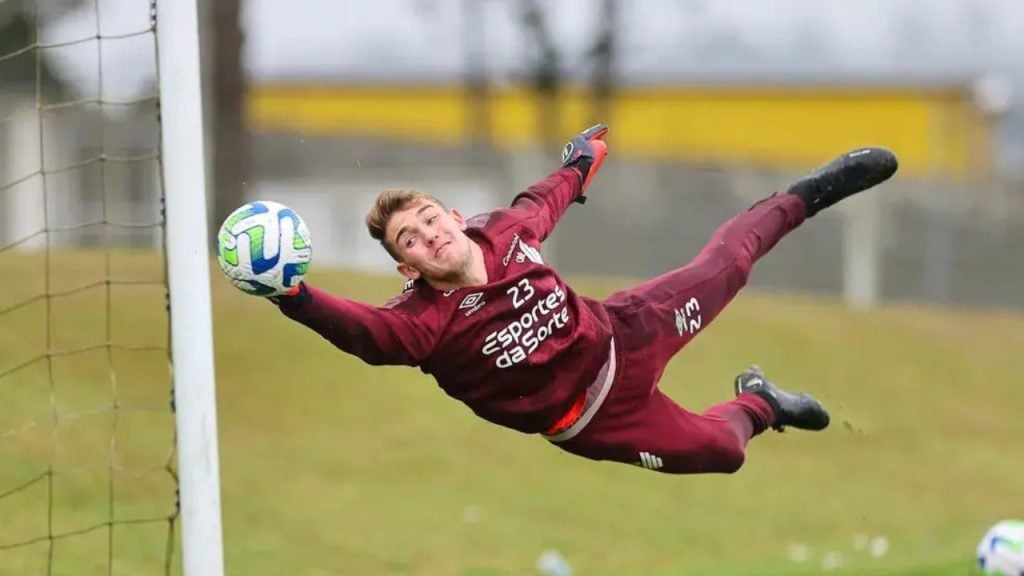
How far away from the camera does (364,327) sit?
16.5 ft

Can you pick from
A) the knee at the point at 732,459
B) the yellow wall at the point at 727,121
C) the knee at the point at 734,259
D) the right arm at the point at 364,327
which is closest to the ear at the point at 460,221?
the right arm at the point at 364,327

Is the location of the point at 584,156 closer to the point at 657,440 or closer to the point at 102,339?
the point at 657,440

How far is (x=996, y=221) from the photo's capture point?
88.0 ft

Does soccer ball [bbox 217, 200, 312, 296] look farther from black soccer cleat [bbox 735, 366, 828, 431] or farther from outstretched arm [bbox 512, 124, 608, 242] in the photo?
black soccer cleat [bbox 735, 366, 828, 431]

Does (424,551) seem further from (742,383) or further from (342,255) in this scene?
(342,255)

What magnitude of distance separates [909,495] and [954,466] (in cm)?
118

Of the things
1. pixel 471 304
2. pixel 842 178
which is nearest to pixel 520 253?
pixel 471 304

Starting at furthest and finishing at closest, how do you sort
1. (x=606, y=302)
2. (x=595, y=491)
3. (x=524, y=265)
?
(x=595, y=491) < (x=606, y=302) < (x=524, y=265)

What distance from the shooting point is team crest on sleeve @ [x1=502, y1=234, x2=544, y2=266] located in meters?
5.61

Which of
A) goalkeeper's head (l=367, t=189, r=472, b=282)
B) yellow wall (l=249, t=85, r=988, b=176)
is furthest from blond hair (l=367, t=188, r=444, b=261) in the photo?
yellow wall (l=249, t=85, r=988, b=176)

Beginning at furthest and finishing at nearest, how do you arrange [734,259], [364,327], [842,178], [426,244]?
[842,178]
[734,259]
[426,244]
[364,327]

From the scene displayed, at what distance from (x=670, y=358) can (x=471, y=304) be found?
3.69ft

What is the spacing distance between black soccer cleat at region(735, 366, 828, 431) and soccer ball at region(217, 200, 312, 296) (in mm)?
2591

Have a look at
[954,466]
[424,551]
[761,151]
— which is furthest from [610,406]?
[761,151]
